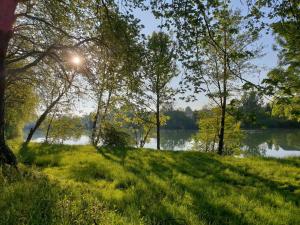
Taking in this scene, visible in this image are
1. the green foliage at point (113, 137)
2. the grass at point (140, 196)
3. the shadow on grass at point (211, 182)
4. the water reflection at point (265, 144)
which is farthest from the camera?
the water reflection at point (265, 144)

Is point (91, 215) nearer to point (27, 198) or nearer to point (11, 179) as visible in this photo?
point (27, 198)

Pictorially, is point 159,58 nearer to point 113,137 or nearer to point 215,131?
point 113,137

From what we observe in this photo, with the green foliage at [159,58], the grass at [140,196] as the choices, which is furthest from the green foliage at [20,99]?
the green foliage at [159,58]

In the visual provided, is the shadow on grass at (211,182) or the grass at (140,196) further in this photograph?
the shadow on grass at (211,182)

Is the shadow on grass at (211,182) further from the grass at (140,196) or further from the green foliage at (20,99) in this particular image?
the green foliage at (20,99)

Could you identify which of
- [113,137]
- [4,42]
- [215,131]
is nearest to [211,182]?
[4,42]

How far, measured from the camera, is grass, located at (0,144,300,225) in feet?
17.0

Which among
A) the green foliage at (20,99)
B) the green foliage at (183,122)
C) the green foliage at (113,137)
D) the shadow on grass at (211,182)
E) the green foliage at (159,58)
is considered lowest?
the shadow on grass at (211,182)

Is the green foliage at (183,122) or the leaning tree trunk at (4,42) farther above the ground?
the green foliage at (183,122)

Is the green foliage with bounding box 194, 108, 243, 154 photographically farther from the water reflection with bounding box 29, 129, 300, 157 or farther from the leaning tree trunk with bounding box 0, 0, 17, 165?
the leaning tree trunk with bounding box 0, 0, 17, 165

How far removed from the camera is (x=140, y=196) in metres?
7.17

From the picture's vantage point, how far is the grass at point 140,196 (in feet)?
17.0

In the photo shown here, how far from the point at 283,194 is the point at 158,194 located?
155 inches

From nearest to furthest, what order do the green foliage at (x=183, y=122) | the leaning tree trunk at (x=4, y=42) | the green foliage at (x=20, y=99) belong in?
1. the leaning tree trunk at (x=4, y=42)
2. the green foliage at (x=20, y=99)
3. the green foliage at (x=183, y=122)
